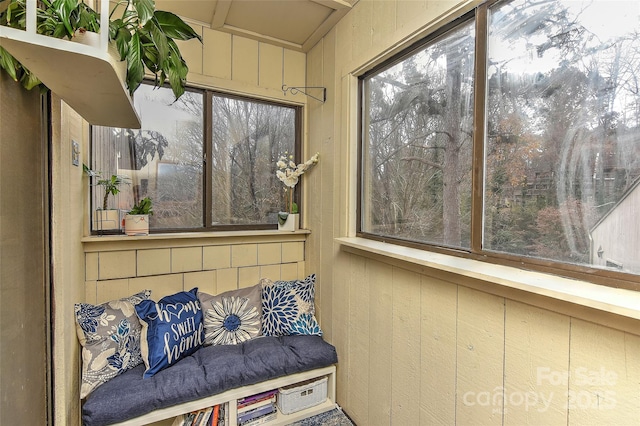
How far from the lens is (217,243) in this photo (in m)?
2.06

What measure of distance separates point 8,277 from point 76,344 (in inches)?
38.1

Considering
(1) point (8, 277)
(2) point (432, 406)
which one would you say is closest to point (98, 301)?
(1) point (8, 277)

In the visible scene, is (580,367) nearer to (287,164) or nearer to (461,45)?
(461,45)

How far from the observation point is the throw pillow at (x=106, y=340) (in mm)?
1442

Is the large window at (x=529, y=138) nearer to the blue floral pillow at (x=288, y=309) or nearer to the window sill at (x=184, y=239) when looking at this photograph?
the blue floral pillow at (x=288, y=309)

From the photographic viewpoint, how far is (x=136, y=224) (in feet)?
5.79

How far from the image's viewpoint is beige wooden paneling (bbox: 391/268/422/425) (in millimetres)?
1292

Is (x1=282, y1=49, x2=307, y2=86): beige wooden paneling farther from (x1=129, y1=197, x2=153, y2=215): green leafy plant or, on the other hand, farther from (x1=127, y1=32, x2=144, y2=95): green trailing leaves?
(x1=127, y1=32, x2=144, y2=95): green trailing leaves

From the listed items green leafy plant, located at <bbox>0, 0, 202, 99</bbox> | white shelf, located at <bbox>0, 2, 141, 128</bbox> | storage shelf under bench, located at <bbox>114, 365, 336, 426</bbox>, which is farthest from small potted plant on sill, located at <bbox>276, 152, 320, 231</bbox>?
white shelf, located at <bbox>0, 2, 141, 128</bbox>

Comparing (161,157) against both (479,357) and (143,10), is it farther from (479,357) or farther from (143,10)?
(479,357)

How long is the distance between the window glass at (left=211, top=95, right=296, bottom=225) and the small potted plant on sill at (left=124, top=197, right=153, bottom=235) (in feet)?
1.37

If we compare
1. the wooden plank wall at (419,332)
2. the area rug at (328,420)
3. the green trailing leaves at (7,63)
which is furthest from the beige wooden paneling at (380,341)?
the green trailing leaves at (7,63)

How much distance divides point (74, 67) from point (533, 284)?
51.2 inches

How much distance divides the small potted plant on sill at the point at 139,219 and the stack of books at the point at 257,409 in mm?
1150
